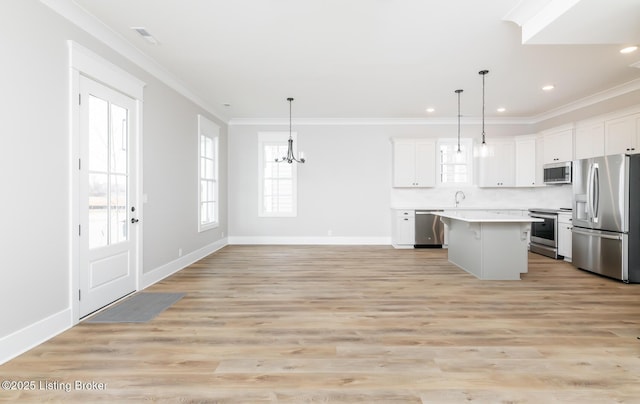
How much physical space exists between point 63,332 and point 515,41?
5.37 meters

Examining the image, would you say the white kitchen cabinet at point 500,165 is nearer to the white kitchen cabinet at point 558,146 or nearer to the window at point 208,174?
the white kitchen cabinet at point 558,146

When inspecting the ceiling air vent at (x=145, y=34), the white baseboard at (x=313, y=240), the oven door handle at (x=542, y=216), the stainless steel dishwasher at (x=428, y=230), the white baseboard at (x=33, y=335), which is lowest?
the white baseboard at (x=33, y=335)

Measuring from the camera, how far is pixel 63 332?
9.05 feet

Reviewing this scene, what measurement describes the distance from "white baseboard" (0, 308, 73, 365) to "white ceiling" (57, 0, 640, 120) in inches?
110

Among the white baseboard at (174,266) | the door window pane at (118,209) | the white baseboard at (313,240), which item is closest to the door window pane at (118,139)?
the door window pane at (118,209)

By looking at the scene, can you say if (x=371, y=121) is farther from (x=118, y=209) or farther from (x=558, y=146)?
(x=118, y=209)

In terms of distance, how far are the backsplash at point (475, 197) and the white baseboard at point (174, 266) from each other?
4.12m

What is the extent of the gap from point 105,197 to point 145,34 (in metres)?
1.80

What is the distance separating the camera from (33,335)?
2496 millimetres

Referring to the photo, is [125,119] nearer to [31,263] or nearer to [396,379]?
[31,263]

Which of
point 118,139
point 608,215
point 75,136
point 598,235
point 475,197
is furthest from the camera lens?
point 475,197

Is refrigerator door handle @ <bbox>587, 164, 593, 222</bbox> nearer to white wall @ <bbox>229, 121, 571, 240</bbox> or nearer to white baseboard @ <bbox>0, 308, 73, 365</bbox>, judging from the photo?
white wall @ <bbox>229, 121, 571, 240</bbox>

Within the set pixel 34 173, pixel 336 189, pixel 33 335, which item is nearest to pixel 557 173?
pixel 336 189

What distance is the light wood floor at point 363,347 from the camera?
77.1 inches
